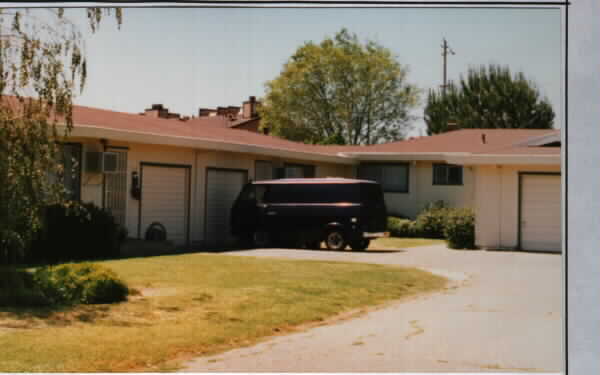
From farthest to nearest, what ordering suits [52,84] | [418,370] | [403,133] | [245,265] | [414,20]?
[403,133]
[245,265]
[414,20]
[52,84]
[418,370]

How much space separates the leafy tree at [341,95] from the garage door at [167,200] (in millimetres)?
18101

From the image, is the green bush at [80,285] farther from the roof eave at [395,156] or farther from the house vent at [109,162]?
the roof eave at [395,156]

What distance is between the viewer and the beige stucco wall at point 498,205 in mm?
21031

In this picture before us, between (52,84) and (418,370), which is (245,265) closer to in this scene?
(52,84)

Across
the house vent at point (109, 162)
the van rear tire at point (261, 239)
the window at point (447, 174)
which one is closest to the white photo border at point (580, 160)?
the house vent at point (109, 162)

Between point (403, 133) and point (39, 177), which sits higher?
point (403, 133)

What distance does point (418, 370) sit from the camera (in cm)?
783

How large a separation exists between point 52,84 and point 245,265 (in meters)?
6.85

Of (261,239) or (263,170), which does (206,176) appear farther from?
(263,170)

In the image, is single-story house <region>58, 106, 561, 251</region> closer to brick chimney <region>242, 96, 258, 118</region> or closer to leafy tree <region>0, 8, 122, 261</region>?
leafy tree <region>0, 8, 122, 261</region>

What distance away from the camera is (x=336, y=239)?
20.5 metres

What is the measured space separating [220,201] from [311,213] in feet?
9.74

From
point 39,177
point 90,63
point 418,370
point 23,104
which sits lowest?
point 418,370

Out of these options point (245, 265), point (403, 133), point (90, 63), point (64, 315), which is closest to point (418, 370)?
point (64, 315)
